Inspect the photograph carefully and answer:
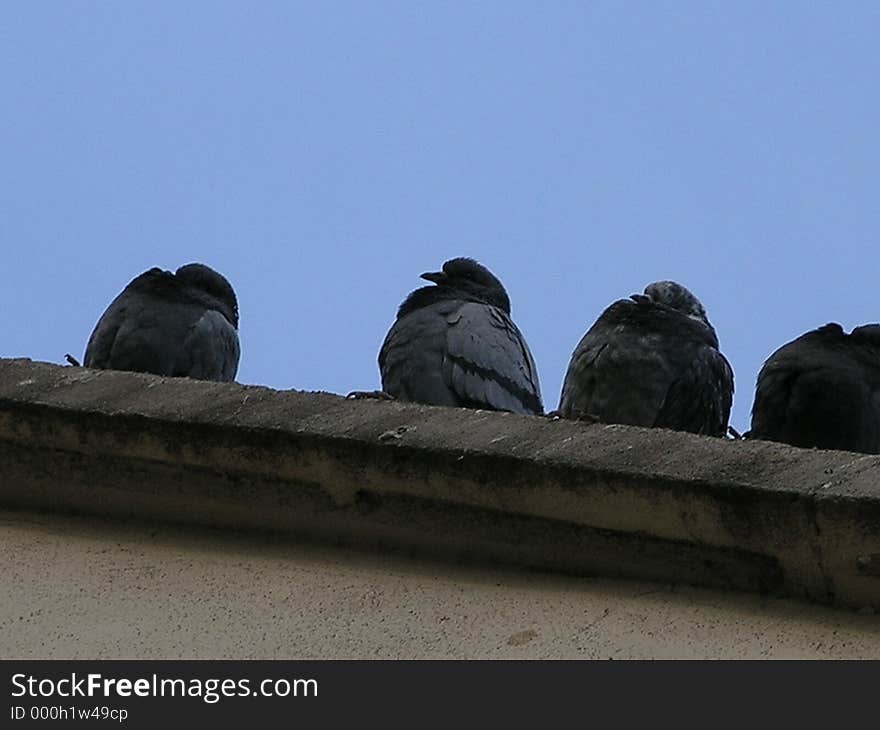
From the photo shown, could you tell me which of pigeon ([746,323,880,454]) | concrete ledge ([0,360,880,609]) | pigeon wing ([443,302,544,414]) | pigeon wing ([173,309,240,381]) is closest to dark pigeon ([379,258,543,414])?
pigeon wing ([443,302,544,414])

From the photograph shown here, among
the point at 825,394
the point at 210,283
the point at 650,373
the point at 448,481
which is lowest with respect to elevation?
the point at 448,481

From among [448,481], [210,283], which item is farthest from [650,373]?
[448,481]

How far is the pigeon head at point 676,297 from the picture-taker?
9.60 m

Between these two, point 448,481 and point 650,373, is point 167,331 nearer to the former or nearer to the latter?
point 650,373

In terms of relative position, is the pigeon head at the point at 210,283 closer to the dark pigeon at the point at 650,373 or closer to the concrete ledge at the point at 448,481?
the dark pigeon at the point at 650,373

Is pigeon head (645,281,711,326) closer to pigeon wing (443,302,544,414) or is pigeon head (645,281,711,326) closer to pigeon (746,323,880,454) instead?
pigeon wing (443,302,544,414)

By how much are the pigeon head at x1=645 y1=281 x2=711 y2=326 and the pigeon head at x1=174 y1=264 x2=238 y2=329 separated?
6.81ft

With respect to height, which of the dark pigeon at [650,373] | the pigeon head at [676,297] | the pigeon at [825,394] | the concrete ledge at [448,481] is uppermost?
the pigeon head at [676,297]

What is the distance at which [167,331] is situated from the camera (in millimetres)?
9758

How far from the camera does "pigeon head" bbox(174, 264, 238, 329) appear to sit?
1023 cm

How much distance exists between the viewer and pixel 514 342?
9.91m

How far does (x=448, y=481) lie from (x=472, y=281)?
5.96 m

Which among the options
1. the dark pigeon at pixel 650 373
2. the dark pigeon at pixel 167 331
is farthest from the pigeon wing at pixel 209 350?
the dark pigeon at pixel 650 373
